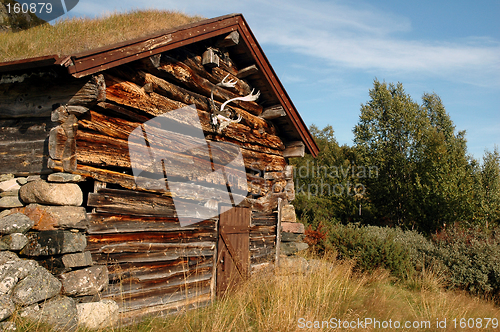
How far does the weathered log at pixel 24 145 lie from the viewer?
4.34 m

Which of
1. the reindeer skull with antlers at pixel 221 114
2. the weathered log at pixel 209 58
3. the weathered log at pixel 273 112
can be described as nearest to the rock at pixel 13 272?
the reindeer skull with antlers at pixel 221 114

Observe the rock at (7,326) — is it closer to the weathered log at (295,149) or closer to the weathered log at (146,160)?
the weathered log at (146,160)

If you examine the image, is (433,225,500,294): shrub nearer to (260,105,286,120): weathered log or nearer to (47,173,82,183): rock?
(260,105,286,120): weathered log

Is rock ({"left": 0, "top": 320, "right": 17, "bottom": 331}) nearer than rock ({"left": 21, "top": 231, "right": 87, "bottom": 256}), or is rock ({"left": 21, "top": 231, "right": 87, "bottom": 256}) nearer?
rock ({"left": 0, "top": 320, "right": 17, "bottom": 331})

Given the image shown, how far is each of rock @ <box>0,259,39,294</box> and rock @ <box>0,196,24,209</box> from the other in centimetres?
78

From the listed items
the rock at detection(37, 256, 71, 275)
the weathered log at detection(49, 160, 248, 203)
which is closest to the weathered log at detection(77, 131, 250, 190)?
the weathered log at detection(49, 160, 248, 203)

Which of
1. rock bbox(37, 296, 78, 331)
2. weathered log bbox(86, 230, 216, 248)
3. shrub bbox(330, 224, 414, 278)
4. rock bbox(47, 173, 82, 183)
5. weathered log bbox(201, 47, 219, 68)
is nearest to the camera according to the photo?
rock bbox(37, 296, 78, 331)

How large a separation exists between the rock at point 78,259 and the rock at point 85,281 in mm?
96

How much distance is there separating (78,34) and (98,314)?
586cm

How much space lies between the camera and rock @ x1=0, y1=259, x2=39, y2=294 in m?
3.40

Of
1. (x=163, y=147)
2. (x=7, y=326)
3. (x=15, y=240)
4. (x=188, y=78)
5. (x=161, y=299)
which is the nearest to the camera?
(x=7, y=326)

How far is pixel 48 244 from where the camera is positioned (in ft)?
12.6

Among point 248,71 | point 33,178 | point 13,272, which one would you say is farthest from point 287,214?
point 13,272

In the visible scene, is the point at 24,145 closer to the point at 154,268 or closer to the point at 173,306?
the point at 154,268
